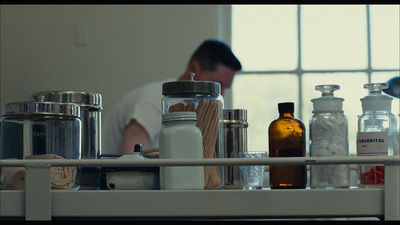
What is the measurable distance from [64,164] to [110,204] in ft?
0.24

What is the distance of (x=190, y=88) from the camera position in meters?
0.84

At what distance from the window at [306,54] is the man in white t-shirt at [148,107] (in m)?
0.64

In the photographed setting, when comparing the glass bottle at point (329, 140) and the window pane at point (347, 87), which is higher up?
the window pane at point (347, 87)

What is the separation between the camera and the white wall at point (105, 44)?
2.83 metres

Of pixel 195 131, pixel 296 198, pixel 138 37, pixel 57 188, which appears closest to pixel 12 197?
pixel 57 188

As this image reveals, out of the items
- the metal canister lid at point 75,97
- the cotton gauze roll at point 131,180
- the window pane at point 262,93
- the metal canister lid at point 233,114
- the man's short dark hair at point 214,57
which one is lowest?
the cotton gauze roll at point 131,180

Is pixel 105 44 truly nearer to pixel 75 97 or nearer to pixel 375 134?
pixel 75 97

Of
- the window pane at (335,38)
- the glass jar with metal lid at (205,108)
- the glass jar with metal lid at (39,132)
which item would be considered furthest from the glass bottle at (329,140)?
the window pane at (335,38)

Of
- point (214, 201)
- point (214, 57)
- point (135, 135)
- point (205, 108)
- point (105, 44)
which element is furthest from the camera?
point (105, 44)

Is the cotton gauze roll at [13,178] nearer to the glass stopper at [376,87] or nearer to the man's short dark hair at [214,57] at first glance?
the glass stopper at [376,87]

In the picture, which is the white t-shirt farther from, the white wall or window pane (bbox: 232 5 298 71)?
window pane (bbox: 232 5 298 71)

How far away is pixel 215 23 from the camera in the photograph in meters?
2.84

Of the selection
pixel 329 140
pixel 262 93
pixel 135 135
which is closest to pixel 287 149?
pixel 329 140

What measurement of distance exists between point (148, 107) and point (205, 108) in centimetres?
134
